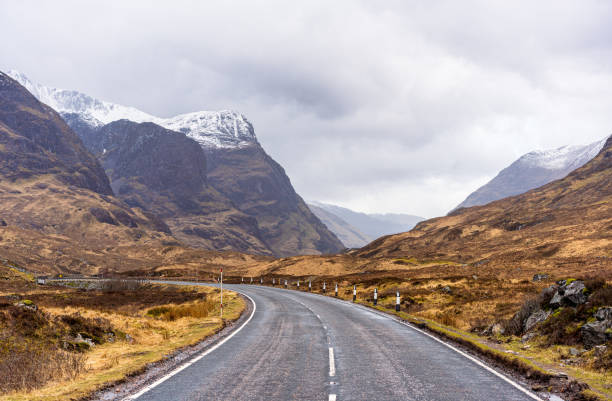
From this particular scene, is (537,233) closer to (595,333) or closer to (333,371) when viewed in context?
(595,333)

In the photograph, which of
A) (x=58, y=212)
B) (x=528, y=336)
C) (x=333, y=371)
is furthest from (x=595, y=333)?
(x=58, y=212)

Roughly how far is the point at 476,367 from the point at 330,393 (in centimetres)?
438

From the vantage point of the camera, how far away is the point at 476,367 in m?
10.1

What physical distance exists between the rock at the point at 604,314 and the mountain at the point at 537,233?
30.4 m

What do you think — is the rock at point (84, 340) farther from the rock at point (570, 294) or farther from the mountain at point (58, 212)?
the mountain at point (58, 212)

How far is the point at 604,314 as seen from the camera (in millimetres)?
11078

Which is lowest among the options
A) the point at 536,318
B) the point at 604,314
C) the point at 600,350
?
the point at 600,350

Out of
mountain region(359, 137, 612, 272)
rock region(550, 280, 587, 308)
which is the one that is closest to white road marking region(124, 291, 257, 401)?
rock region(550, 280, 587, 308)

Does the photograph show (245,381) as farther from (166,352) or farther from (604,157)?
(604,157)

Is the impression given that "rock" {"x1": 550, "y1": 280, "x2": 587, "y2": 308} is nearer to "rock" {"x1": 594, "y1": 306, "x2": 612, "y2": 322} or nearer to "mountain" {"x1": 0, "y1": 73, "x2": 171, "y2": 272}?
"rock" {"x1": 594, "y1": 306, "x2": 612, "y2": 322}

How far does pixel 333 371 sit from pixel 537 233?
272ft

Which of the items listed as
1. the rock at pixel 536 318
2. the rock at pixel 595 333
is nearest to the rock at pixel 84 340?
the rock at pixel 536 318

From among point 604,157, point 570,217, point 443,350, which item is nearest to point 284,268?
point 570,217

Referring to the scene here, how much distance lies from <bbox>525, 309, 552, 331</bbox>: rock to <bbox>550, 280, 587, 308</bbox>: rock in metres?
0.41
